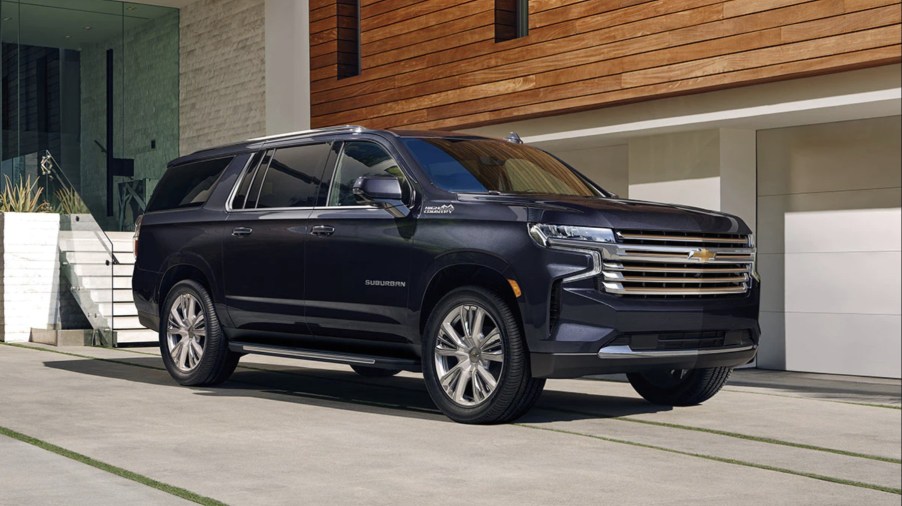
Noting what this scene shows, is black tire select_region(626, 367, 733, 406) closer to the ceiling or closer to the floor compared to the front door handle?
closer to the floor

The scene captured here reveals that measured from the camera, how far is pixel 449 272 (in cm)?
776

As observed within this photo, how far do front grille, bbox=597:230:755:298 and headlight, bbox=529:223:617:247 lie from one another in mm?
74

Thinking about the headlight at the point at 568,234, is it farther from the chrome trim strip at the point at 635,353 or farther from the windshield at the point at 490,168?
the windshield at the point at 490,168

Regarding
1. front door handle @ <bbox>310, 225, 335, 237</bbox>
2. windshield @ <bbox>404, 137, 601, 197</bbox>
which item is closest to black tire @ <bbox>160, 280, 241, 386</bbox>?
front door handle @ <bbox>310, 225, 335, 237</bbox>

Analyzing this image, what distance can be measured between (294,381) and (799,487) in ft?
20.5

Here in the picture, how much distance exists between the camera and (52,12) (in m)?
25.2

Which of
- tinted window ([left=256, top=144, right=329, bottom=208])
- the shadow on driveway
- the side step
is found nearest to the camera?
the side step

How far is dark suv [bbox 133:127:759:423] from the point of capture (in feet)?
23.0

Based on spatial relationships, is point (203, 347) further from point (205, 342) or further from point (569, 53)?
point (569, 53)

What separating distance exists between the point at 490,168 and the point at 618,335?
6.16 feet

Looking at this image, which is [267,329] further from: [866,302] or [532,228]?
[866,302]

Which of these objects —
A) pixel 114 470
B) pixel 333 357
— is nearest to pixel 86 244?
pixel 333 357

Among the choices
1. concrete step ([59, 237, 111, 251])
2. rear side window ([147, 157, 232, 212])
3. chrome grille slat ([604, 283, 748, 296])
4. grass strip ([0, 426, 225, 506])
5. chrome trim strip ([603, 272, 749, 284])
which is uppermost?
rear side window ([147, 157, 232, 212])

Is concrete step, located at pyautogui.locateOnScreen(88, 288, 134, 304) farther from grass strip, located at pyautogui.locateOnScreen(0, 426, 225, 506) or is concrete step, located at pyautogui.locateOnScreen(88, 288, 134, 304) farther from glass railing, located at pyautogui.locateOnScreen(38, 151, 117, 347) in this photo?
grass strip, located at pyautogui.locateOnScreen(0, 426, 225, 506)
